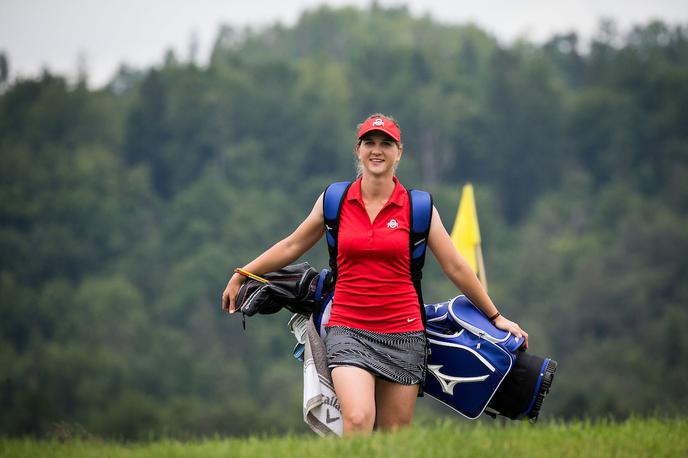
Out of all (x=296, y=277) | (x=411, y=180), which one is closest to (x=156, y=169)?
(x=411, y=180)

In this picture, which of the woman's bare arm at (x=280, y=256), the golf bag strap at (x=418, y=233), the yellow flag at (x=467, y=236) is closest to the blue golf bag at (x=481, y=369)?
the golf bag strap at (x=418, y=233)

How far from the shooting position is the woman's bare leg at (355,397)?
7672mm

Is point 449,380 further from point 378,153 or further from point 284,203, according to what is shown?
point 284,203

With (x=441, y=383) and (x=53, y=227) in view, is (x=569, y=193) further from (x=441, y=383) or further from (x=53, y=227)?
(x=441, y=383)

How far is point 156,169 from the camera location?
12519 centimetres

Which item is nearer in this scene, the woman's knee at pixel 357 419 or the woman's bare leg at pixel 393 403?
the woman's knee at pixel 357 419

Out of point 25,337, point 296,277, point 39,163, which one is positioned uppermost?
point 39,163

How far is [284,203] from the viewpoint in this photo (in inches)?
4569

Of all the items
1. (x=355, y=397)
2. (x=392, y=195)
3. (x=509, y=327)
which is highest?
(x=392, y=195)

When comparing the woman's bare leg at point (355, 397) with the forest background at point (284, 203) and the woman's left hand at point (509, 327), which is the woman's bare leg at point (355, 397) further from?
the forest background at point (284, 203)

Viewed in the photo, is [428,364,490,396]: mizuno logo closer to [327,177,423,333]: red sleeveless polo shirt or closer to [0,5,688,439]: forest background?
[327,177,423,333]: red sleeveless polo shirt

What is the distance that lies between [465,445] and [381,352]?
0.77m

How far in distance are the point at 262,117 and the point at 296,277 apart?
122644 mm

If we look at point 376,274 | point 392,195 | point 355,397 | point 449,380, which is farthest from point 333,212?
point 449,380
